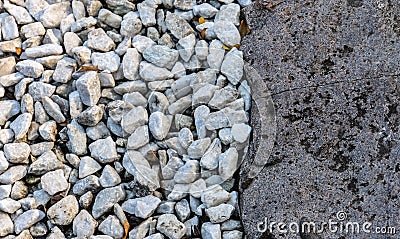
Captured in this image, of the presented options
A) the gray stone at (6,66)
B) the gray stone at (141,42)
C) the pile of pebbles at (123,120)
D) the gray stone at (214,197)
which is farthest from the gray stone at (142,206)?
the gray stone at (6,66)

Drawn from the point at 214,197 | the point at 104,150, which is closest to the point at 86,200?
the point at 104,150

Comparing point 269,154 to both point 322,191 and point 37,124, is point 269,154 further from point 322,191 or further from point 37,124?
point 37,124

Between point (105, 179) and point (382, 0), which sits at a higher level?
point (382, 0)

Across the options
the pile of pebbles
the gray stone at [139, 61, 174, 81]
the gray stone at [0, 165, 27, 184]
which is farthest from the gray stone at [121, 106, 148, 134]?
the gray stone at [0, 165, 27, 184]

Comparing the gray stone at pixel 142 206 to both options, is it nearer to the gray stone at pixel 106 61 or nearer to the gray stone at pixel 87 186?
the gray stone at pixel 87 186

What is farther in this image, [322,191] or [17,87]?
[17,87]

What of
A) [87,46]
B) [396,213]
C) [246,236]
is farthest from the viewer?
[87,46]

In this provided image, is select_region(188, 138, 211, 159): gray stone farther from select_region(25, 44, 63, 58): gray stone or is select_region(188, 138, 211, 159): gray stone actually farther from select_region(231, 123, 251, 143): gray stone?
select_region(25, 44, 63, 58): gray stone

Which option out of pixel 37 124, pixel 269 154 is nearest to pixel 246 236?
pixel 269 154
